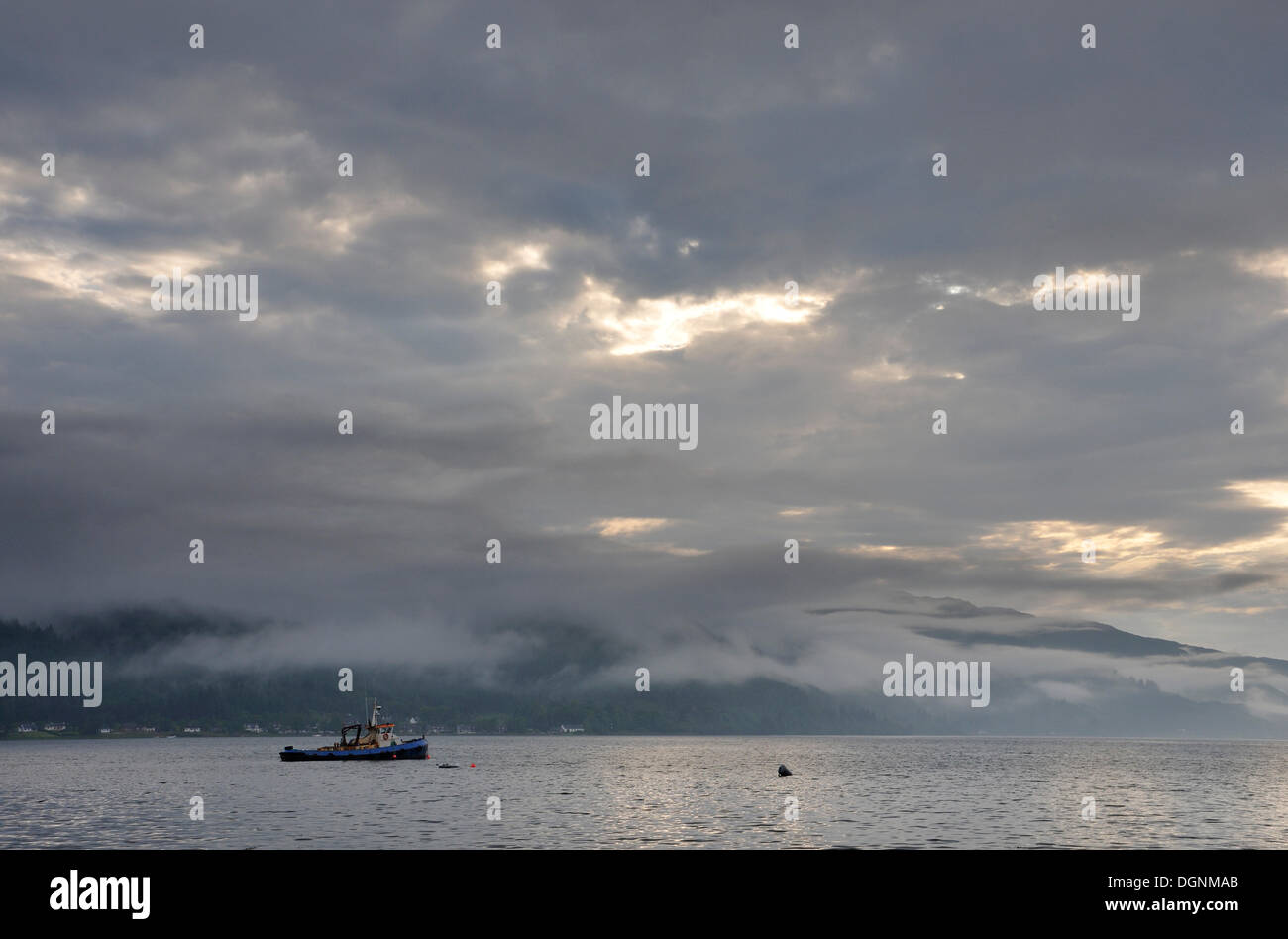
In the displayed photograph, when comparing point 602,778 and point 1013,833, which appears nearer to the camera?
point 1013,833

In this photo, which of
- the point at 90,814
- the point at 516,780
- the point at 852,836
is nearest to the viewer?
the point at 852,836

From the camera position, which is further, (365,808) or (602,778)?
(602,778)

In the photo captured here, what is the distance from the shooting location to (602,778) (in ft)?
627
